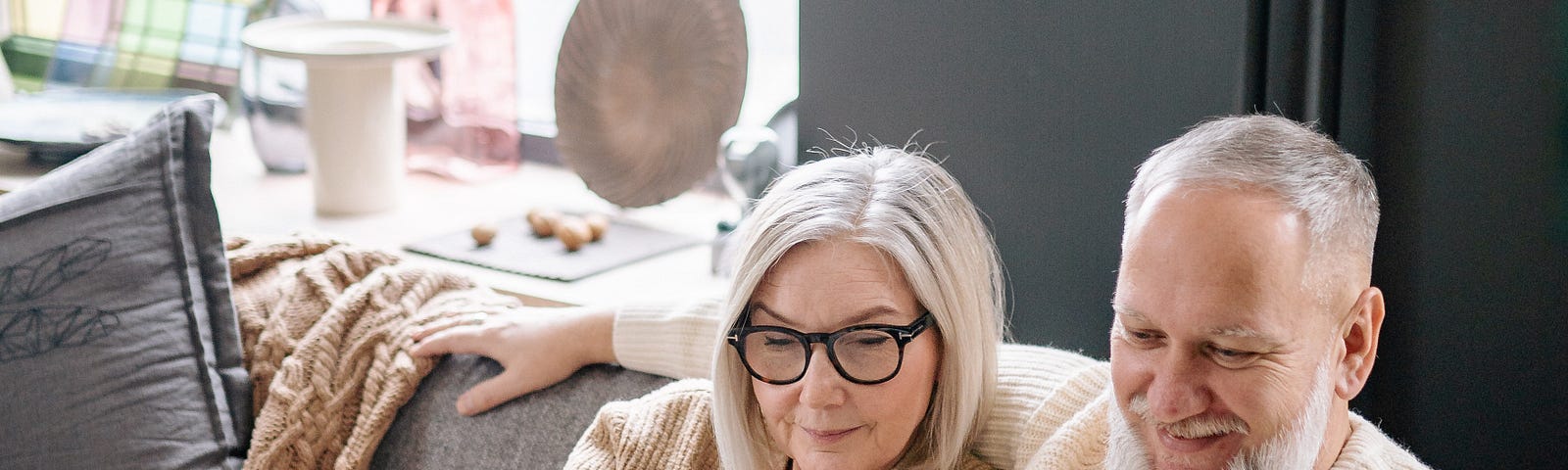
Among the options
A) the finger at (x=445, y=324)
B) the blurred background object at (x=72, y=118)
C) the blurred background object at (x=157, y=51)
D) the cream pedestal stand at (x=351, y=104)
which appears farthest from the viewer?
the blurred background object at (x=157, y=51)

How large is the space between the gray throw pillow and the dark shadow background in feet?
Answer: 2.71

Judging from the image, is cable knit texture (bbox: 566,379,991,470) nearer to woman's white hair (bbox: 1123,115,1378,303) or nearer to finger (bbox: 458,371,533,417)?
finger (bbox: 458,371,533,417)

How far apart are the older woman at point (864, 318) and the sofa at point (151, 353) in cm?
36

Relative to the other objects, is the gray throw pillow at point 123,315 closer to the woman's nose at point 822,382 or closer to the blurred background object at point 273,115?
the woman's nose at point 822,382

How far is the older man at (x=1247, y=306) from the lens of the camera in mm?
907

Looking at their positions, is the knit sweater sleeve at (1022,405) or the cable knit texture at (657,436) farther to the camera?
the cable knit texture at (657,436)

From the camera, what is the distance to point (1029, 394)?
1285 mm

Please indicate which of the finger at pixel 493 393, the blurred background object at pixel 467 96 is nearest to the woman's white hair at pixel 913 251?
the finger at pixel 493 393

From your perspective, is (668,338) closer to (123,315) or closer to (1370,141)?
(123,315)

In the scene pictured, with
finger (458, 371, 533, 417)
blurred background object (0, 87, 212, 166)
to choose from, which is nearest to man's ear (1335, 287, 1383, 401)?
finger (458, 371, 533, 417)

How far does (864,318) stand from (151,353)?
853mm

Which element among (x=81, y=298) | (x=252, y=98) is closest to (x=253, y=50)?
(x=252, y=98)

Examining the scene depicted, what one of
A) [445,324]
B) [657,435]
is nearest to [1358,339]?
[657,435]

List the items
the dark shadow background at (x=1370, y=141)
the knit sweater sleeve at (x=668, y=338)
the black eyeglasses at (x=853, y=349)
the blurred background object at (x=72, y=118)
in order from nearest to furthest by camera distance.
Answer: the black eyeglasses at (x=853, y=349), the dark shadow background at (x=1370, y=141), the knit sweater sleeve at (x=668, y=338), the blurred background object at (x=72, y=118)
